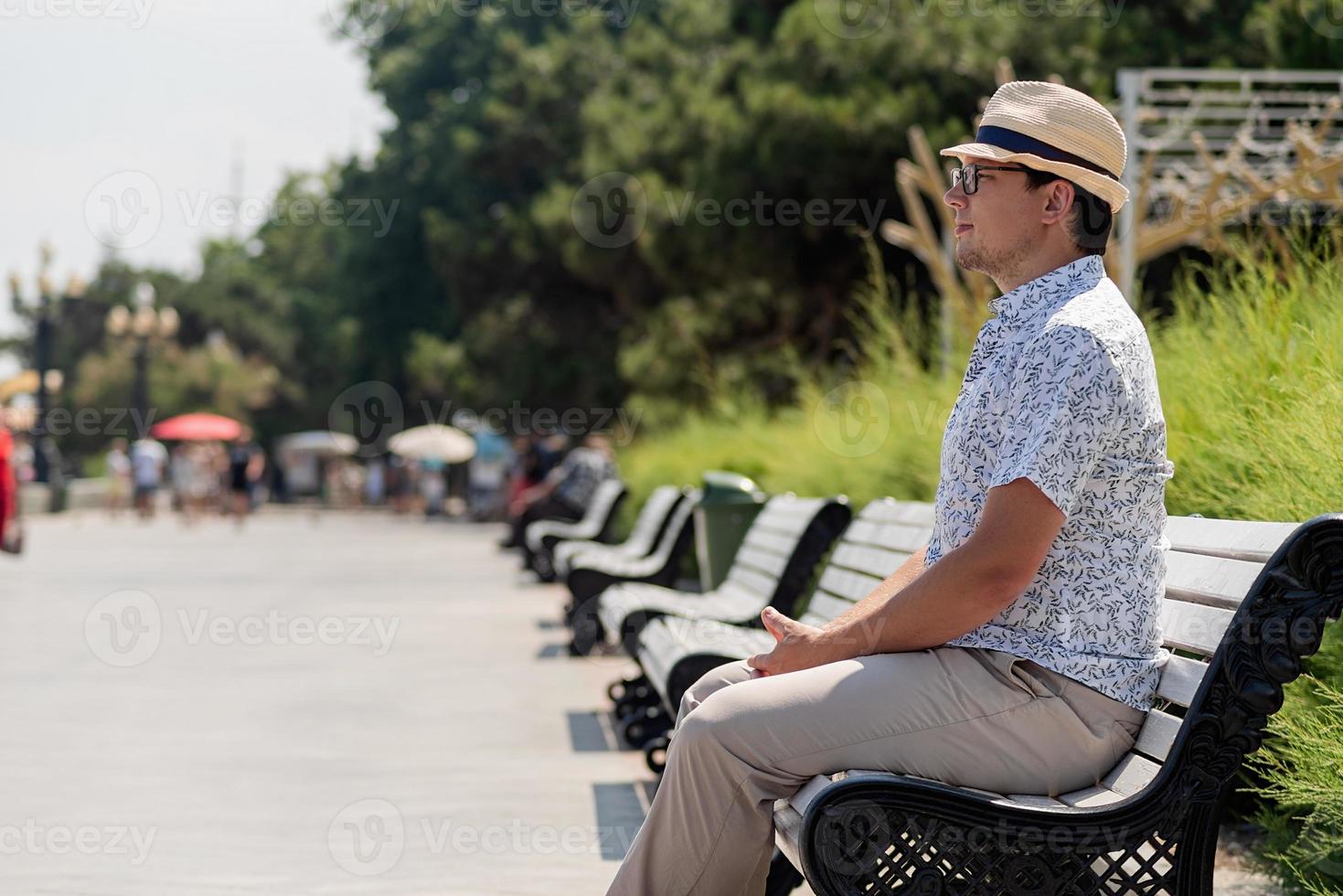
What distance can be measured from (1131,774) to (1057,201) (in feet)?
3.58

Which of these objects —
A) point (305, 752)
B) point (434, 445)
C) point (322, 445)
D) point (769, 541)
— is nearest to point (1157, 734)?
point (769, 541)

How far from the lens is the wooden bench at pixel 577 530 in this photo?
13070 millimetres

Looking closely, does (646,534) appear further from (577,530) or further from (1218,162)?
(1218,162)

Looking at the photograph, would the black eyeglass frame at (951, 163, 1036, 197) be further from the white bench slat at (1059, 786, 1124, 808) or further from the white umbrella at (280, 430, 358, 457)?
the white umbrella at (280, 430, 358, 457)

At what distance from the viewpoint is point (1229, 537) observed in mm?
3246

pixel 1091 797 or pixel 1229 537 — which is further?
pixel 1229 537

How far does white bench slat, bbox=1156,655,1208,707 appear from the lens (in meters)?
2.99

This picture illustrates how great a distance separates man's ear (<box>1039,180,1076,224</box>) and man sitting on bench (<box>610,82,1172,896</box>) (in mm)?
160

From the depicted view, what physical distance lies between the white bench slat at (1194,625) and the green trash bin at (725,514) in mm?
4749

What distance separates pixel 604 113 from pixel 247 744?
21.4 m

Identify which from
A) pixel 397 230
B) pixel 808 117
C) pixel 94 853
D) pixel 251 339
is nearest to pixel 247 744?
pixel 94 853

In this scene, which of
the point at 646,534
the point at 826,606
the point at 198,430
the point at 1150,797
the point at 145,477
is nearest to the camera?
the point at 1150,797

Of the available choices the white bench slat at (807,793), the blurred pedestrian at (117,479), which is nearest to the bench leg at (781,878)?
the white bench slat at (807,793)

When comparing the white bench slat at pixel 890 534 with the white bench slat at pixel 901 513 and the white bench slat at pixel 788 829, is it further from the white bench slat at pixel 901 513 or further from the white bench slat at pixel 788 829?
the white bench slat at pixel 788 829
